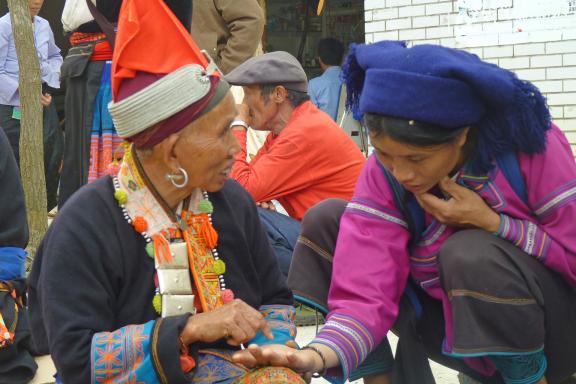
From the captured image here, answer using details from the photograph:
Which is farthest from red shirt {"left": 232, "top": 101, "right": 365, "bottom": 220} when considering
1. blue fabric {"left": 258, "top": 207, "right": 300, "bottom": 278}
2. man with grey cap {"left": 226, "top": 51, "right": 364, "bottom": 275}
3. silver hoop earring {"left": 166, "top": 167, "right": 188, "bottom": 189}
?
silver hoop earring {"left": 166, "top": 167, "right": 188, "bottom": 189}

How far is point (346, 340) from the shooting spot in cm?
277

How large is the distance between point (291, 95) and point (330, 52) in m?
5.24

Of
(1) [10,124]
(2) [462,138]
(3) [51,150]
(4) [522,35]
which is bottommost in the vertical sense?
(3) [51,150]

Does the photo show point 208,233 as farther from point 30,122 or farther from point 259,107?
point 30,122

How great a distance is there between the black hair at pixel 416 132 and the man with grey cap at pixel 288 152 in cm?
192

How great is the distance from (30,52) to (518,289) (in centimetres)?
409

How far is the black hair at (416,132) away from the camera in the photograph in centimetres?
271

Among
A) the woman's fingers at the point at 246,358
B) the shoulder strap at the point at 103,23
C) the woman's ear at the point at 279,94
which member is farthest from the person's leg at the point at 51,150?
the woman's fingers at the point at 246,358

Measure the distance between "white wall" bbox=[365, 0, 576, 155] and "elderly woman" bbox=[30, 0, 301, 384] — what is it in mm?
4595

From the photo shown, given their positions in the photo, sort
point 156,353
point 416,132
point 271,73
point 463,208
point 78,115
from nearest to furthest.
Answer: point 156,353 → point 416,132 → point 463,208 → point 271,73 → point 78,115

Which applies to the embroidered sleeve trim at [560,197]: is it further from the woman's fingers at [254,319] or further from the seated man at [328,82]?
the seated man at [328,82]

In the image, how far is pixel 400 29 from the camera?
24.3ft

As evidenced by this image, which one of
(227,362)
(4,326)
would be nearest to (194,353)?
(227,362)

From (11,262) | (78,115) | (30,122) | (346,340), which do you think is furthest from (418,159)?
(30,122)
